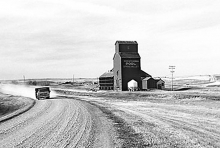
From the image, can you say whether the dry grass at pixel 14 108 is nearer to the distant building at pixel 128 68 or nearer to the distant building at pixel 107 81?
the distant building at pixel 128 68

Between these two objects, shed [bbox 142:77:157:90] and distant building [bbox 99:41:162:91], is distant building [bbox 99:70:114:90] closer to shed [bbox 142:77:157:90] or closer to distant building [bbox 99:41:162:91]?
distant building [bbox 99:41:162:91]

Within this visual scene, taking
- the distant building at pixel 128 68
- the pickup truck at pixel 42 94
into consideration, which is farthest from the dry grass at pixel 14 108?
the distant building at pixel 128 68

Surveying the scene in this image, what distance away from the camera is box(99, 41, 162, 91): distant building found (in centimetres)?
6791

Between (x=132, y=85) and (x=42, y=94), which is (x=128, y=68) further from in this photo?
(x=42, y=94)

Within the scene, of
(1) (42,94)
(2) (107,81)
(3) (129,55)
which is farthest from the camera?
(2) (107,81)

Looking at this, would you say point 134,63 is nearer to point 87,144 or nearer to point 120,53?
point 120,53

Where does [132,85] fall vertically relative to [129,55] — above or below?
below

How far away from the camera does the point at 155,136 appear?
420 inches

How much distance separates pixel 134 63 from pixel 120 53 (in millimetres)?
4525

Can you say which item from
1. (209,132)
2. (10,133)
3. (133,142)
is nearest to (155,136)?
(133,142)

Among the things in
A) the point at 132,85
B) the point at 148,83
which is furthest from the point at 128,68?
the point at 148,83

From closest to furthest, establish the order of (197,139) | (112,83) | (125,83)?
(197,139) → (125,83) → (112,83)

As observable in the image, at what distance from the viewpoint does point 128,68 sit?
225ft

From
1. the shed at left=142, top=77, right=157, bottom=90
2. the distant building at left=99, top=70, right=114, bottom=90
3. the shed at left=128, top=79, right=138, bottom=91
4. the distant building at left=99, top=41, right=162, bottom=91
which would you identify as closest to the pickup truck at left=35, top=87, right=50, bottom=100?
the distant building at left=99, top=41, right=162, bottom=91
